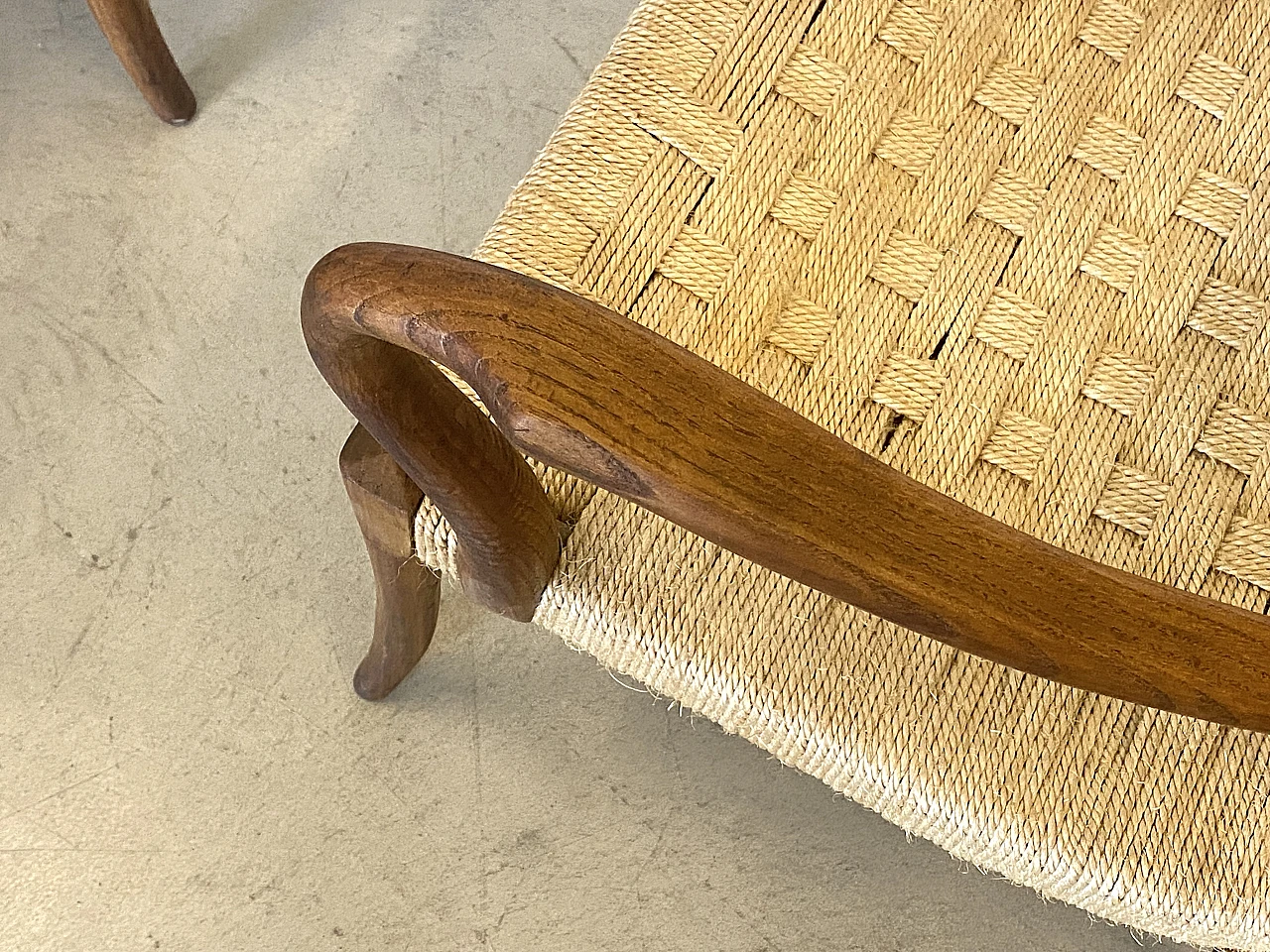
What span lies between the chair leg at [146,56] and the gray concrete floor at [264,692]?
0.09ft

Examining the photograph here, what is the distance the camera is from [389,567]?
0.73m

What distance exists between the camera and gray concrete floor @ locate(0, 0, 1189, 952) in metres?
0.94

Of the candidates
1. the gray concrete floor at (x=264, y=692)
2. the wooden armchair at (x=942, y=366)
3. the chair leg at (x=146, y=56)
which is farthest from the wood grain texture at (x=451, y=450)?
the chair leg at (x=146, y=56)

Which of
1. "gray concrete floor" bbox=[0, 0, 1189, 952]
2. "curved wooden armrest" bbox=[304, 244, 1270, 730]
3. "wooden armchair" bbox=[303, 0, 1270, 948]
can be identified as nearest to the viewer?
"curved wooden armrest" bbox=[304, 244, 1270, 730]

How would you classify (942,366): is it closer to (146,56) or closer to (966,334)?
(966,334)

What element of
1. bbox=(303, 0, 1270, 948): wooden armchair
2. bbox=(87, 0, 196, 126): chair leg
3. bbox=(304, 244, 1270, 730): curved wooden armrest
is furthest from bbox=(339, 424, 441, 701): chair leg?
bbox=(87, 0, 196, 126): chair leg

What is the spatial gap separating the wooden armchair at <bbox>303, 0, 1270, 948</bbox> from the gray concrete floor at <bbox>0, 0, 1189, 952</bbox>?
34cm

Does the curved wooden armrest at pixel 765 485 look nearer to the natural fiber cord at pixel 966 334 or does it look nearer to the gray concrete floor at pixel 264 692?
the natural fiber cord at pixel 966 334

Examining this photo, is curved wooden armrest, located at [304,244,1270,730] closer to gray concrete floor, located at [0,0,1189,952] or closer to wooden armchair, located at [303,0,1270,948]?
wooden armchair, located at [303,0,1270,948]

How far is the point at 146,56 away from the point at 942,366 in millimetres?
779

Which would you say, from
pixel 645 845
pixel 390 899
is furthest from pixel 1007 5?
pixel 390 899

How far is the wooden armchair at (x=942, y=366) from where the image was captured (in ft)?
1.91

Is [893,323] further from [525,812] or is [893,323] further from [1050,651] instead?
[525,812]

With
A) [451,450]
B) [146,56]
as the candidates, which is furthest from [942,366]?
[146,56]
